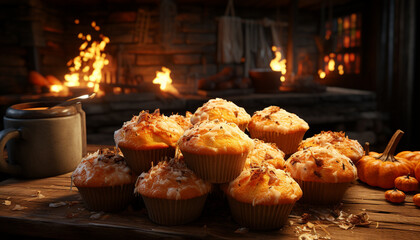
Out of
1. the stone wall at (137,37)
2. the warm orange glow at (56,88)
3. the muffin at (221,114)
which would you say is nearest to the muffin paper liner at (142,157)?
the muffin at (221,114)

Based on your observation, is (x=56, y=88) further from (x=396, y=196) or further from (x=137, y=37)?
(x=396, y=196)

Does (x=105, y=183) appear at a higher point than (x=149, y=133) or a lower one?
lower

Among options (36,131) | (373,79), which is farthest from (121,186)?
(373,79)

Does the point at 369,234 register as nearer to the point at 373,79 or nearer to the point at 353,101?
the point at 353,101

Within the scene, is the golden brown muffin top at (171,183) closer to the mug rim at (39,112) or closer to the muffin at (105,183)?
the muffin at (105,183)

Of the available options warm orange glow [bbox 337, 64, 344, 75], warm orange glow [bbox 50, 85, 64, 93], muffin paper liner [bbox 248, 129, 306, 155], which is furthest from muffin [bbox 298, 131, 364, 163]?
warm orange glow [bbox 337, 64, 344, 75]

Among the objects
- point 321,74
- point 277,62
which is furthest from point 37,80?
point 321,74

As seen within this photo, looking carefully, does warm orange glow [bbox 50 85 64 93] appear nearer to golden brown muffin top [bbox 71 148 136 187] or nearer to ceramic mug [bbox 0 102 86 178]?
ceramic mug [bbox 0 102 86 178]
